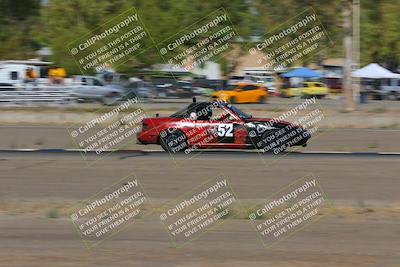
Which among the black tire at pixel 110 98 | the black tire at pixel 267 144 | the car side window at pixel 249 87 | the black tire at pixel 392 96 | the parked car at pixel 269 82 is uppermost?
the black tire at pixel 267 144

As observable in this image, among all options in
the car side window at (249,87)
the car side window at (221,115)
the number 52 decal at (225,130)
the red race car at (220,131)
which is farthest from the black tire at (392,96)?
the number 52 decal at (225,130)

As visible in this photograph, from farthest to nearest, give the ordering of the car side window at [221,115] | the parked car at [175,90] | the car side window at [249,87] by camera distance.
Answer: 1. the car side window at [249,87]
2. the parked car at [175,90]
3. the car side window at [221,115]

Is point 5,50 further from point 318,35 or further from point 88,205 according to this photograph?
point 88,205

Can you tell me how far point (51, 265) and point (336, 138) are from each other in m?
16.9

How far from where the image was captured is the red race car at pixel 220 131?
17.9m

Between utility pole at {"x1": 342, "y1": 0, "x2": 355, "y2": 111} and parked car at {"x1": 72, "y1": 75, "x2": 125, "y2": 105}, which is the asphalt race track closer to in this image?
utility pole at {"x1": 342, "y1": 0, "x2": 355, "y2": 111}

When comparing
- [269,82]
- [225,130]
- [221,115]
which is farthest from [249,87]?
[225,130]

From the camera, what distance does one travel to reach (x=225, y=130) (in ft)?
58.9

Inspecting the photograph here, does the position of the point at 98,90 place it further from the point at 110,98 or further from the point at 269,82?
the point at 269,82

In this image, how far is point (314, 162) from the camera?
16.6 m

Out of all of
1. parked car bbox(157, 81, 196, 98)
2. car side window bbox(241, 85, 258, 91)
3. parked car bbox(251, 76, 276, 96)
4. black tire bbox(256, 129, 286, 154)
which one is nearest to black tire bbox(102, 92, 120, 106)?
parked car bbox(157, 81, 196, 98)

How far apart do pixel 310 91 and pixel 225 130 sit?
121 ft

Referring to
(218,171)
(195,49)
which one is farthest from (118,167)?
(195,49)

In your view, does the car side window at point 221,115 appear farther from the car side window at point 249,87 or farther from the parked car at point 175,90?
the car side window at point 249,87
